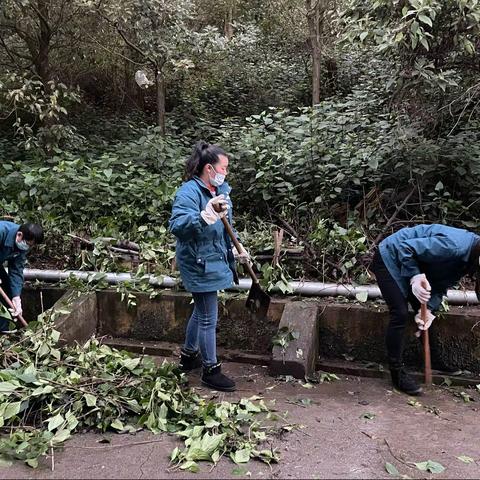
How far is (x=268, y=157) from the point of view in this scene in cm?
657

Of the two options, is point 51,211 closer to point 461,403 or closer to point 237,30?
point 461,403

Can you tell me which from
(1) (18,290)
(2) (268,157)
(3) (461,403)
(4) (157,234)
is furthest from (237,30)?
(3) (461,403)

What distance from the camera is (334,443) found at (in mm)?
3326

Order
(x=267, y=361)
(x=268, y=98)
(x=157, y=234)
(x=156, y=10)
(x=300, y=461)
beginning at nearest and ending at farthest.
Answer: (x=300, y=461)
(x=267, y=361)
(x=157, y=234)
(x=156, y=10)
(x=268, y=98)

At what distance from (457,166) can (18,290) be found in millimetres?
4762

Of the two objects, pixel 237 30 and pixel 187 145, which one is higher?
pixel 237 30

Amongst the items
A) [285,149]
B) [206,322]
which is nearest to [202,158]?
[206,322]

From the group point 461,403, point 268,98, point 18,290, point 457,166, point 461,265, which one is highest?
point 268,98

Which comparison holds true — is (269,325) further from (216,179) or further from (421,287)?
(216,179)

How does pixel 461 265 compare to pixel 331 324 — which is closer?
pixel 461 265

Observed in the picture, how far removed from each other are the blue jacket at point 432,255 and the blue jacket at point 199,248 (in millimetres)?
1313

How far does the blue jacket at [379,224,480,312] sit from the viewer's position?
3793mm

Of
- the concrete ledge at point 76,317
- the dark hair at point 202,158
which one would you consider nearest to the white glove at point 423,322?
the dark hair at point 202,158

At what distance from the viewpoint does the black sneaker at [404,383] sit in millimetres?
4164
